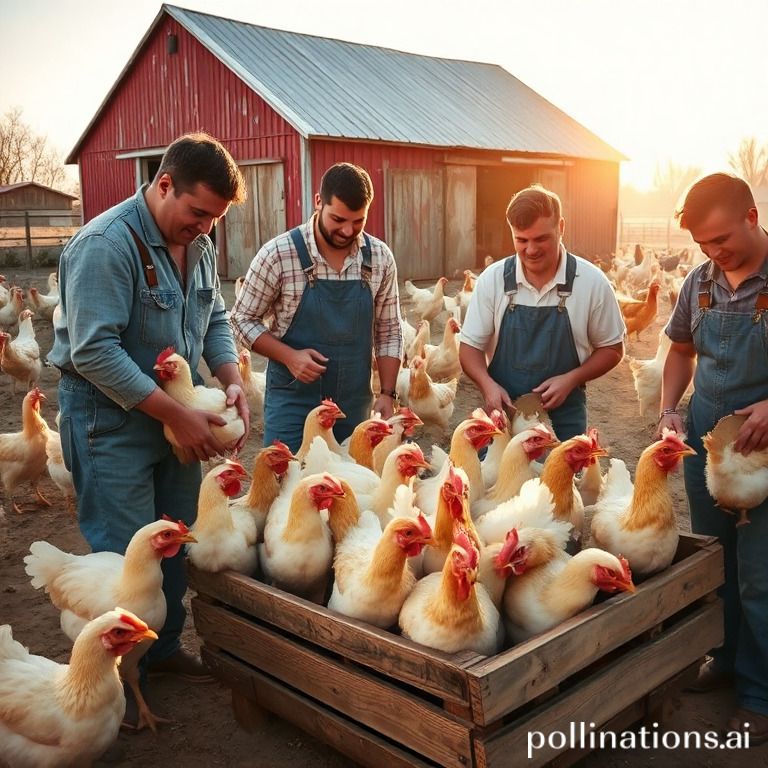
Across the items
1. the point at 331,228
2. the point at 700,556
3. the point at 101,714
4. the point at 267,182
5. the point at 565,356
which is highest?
the point at 267,182

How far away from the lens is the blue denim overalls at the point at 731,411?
9.75 ft

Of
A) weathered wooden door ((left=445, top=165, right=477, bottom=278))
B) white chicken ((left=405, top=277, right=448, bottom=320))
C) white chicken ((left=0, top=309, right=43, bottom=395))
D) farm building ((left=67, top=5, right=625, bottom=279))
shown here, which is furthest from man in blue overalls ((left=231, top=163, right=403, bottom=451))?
weathered wooden door ((left=445, top=165, right=477, bottom=278))

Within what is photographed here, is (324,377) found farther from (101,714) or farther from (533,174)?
(533,174)

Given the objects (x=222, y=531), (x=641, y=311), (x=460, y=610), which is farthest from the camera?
(x=641, y=311)

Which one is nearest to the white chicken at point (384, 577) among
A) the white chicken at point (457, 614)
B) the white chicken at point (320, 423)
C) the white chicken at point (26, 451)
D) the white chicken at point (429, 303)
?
the white chicken at point (457, 614)

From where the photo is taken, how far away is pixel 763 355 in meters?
2.94

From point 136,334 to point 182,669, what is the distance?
1673 millimetres

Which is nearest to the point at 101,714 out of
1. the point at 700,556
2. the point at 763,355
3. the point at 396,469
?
the point at 396,469

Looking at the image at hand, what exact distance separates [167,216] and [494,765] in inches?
86.4

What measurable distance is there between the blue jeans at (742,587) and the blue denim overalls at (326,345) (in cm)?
176

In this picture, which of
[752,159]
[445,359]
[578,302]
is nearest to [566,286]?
[578,302]

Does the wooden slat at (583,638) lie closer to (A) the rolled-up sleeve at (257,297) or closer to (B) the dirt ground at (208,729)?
(B) the dirt ground at (208,729)

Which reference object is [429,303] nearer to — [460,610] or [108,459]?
[108,459]

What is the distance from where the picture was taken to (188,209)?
2.76 meters
